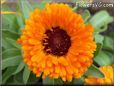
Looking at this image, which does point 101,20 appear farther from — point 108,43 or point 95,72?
point 95,72

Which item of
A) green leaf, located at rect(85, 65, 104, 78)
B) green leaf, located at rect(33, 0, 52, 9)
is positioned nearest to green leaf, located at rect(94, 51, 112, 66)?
green leaf, located at rect(85, 65, 104, 78)

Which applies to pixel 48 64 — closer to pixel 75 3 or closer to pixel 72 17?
pixel 72 17

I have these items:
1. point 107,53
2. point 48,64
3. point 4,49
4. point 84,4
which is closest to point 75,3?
point 84,4

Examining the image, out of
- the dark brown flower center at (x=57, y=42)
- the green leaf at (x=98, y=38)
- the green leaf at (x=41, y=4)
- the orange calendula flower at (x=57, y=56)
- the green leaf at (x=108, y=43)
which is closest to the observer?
the orange calendula flower at (x=57, y=56)

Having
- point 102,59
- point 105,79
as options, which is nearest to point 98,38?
point 102,59

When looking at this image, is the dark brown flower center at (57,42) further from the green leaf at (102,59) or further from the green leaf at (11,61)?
the green leaf at (102,59)

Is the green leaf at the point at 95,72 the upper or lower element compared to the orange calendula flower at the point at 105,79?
upper

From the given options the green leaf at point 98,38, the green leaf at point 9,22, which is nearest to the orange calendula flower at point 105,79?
the green leaf at point 98,38
